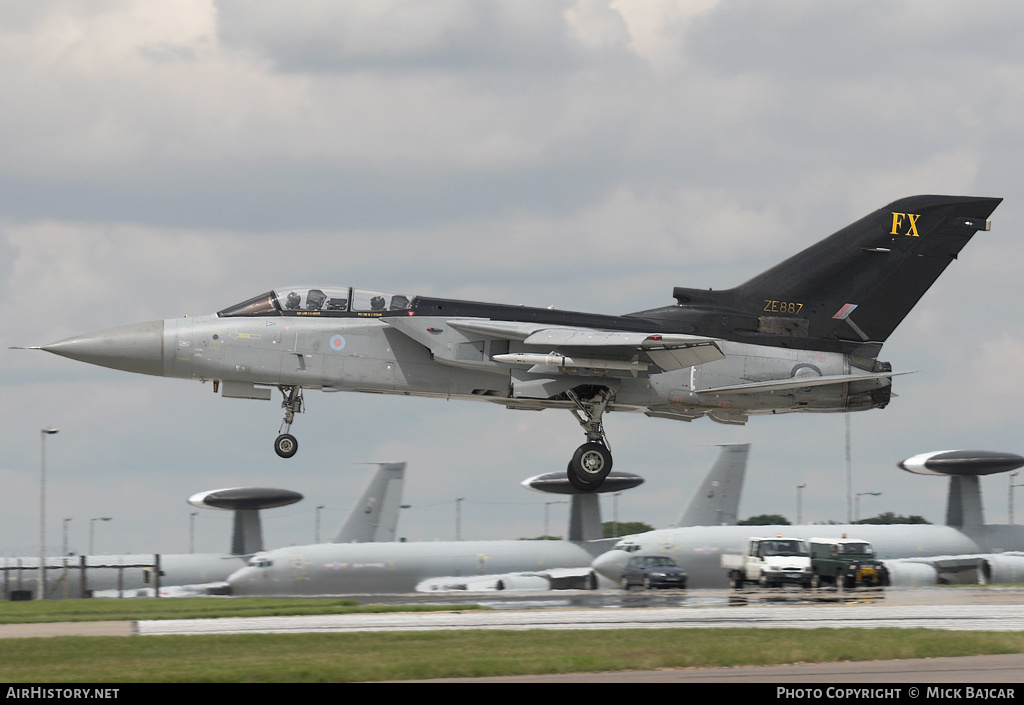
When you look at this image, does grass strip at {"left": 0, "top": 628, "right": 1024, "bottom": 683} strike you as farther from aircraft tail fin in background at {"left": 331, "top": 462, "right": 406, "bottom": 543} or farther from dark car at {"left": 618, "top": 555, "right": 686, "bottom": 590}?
aircraft tail fin in background at {"left": 331, "top": 462, "right": 406, "bottom": 543}

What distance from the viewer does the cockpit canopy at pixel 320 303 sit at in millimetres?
26266

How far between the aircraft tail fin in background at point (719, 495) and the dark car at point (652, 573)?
10.2 meters

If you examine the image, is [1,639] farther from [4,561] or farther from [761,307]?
Result: [4,561]

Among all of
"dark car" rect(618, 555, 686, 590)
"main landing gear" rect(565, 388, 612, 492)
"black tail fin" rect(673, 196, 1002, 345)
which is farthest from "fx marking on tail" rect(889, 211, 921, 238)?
"dark car" rect(618, 555, 686, 590)

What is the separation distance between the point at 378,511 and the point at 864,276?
97.1 feet

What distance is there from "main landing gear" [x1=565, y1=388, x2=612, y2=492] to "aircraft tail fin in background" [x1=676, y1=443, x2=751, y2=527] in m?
28.7

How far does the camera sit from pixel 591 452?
27.2m

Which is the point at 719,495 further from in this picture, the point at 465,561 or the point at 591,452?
the point at 591,452

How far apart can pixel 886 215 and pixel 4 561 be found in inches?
1609

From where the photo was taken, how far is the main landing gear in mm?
27000

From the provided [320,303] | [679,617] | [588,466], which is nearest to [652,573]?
[679,617]
